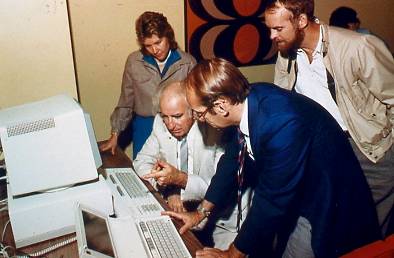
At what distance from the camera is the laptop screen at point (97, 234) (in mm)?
1247

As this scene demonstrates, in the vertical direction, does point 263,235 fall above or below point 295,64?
below

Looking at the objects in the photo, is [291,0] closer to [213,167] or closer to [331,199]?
[213,167]

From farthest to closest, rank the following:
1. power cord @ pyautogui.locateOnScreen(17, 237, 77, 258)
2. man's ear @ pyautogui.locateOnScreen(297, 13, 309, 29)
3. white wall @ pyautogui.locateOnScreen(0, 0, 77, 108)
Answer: man's ear @ pyautogui.locateOnScreen(297, 13, 309, 29) → white wall @ pyautogui.locateOnScreen(0, 0, 77, 108) → power cord @ pyautogui.locateOnScreen(17, 237, 77, 258)

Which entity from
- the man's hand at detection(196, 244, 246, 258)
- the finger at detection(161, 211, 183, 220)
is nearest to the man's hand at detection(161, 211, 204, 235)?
the finger at detection(161, 211, 183, 220)

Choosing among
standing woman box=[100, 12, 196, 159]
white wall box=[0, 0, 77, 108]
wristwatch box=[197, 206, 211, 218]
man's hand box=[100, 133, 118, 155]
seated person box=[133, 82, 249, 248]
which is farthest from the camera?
standing woman box=[100, 12, 196, 159]

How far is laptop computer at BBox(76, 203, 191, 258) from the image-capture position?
1.27m

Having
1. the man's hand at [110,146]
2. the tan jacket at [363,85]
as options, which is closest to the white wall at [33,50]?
the man's hand at [110,146]

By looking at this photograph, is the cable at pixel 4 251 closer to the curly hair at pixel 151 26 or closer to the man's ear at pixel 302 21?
the curly hair at pixel 151 26

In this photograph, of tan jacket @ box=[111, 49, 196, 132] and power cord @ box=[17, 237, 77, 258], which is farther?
tan jacket @ box=[111, 49, 196, 132]

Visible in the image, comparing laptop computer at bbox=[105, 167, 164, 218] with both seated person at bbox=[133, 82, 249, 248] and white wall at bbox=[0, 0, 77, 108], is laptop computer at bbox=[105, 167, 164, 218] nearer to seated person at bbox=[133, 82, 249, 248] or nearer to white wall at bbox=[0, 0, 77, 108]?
seated person at bbox=[133, 82, 249, 248]

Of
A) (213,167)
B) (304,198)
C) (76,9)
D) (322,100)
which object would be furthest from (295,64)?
(76,9)

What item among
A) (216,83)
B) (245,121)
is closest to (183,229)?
(245,121)

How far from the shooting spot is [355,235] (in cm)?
164

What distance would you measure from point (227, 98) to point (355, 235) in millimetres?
869
